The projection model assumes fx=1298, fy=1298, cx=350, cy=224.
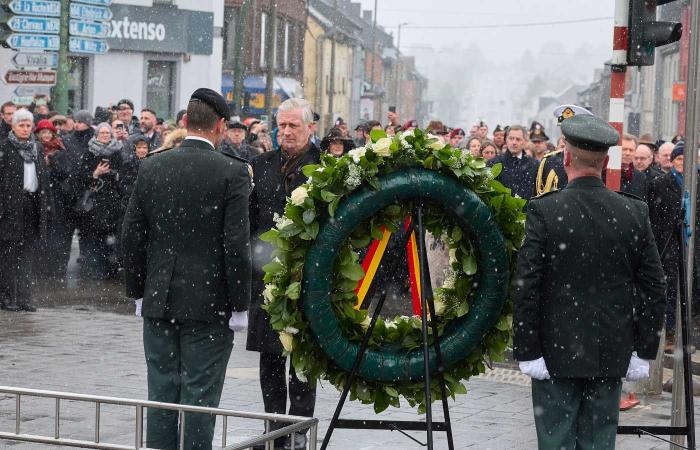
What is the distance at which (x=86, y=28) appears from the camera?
21.0m

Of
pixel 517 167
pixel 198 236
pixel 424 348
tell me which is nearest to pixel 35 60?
pixel 517 167

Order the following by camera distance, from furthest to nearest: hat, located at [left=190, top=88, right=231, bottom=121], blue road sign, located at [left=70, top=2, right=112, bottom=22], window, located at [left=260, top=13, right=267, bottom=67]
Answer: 1. window, located at [left=260, top=13, right=267, bottom=67]
2. blue road sign, located at [left=70, top=2, right=112, bottom=22]
3. hat, located at [left=190, top=88, right=231, bottom=121]

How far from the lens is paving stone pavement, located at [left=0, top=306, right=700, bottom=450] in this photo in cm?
777

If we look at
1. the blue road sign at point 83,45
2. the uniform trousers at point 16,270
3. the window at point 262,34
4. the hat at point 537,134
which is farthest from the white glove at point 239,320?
the window at point 262,34

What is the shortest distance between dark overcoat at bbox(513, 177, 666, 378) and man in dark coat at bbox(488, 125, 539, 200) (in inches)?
353

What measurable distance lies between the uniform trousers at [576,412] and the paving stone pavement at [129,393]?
1.16m

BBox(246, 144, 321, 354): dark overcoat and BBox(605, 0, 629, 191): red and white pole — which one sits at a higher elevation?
BBox(605, 0, 629, 191): red and white pole

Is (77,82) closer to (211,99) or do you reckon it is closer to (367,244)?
(211,99)

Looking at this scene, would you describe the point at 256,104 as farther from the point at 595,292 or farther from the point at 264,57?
the point at 595,292

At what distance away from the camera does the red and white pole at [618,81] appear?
862 centimetres

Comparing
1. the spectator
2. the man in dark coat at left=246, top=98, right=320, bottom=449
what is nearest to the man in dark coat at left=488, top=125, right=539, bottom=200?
the spectator

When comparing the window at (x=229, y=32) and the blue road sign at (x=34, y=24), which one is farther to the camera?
the window at (x=229, y=32)

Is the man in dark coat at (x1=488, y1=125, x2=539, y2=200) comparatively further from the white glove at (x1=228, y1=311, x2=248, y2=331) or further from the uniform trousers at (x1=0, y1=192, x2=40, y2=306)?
the white glove at (x1=228, y1=311, x2=248, y2=331)

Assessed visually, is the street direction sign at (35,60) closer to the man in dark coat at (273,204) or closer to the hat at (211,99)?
the man in dark coat at (273,204)
